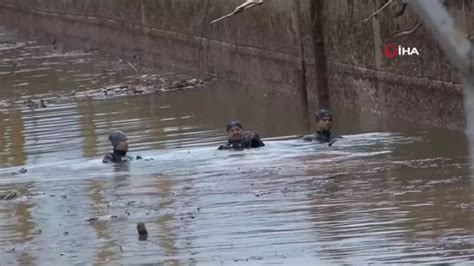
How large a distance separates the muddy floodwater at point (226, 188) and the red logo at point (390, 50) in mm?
837

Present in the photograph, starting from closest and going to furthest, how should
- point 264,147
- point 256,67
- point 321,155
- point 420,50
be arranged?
1. point 321,155
2. point 264,147
3. point 420,50
4. point 256,67

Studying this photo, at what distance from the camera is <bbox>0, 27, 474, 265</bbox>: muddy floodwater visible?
758 cm

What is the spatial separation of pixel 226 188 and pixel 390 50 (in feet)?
17.7

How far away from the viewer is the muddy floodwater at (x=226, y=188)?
758 centimetres

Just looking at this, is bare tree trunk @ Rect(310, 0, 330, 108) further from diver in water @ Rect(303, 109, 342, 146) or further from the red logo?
diver in water @ Rect(303, 109, 342, 146)

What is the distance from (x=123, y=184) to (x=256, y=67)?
9.31 metres

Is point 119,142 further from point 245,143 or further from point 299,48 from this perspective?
point 299,48

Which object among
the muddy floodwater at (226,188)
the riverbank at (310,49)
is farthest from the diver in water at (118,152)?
the riverbank at (310,49)

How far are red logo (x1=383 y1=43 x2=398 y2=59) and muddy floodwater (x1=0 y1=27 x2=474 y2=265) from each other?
837mm

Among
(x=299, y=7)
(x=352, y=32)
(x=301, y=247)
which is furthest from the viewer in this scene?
(x=299, y=7)

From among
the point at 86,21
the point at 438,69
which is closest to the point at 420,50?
the point at 438,69

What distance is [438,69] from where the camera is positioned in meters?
14.2

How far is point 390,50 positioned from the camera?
15.5 m

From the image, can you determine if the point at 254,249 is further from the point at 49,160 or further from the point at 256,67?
the point at 256,67
